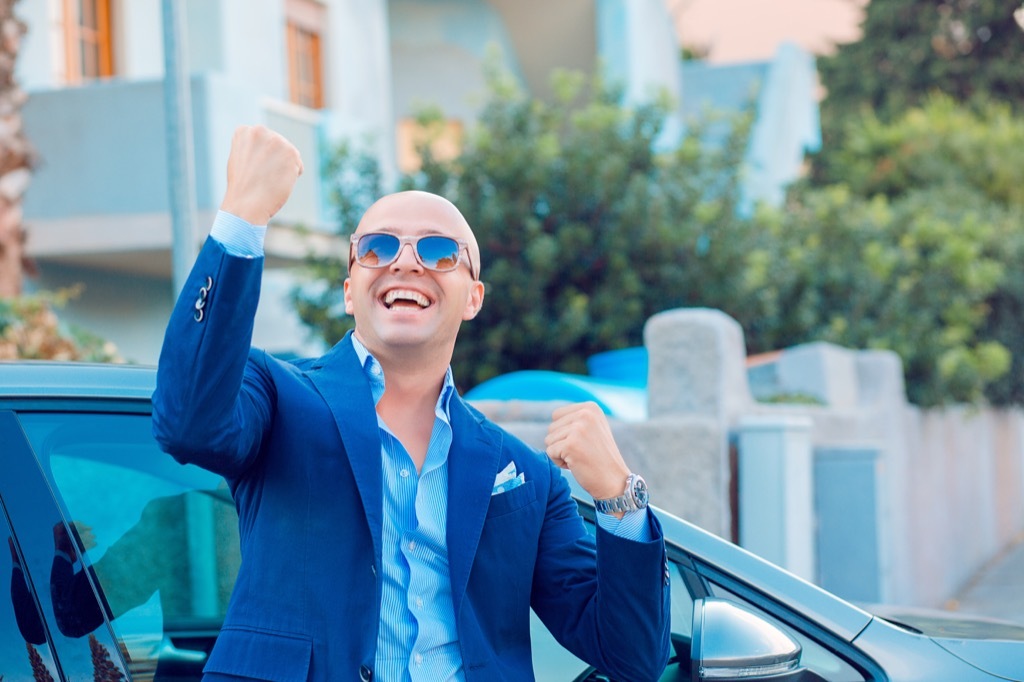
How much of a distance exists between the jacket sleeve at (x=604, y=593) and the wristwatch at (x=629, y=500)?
0.04 metres

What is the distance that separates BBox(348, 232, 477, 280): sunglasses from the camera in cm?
213

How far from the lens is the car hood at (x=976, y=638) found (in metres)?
2.75

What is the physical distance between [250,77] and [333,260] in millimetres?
2681

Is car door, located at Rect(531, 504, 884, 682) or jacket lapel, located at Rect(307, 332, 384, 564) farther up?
jacket lapel, located at Rect(307, 332, 384, 564)

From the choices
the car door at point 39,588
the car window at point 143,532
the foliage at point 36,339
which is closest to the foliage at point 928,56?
the foliage at point 36,339

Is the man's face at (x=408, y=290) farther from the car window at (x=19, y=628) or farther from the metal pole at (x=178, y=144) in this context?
the metal pole at (x=178, y=144)

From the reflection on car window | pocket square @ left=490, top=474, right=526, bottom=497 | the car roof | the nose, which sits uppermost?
the nose

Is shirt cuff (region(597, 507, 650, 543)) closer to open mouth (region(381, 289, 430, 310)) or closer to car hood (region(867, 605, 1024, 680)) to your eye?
open mouth (region(381, 289, 430, 310))

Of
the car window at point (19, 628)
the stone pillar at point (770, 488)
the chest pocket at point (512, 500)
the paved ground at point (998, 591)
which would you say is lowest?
the paved ground at point (998, 591)

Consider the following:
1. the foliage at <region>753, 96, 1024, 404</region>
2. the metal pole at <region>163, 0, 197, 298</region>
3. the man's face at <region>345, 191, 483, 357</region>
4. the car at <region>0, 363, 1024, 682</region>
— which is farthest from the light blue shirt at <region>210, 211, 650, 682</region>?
the foliage at <region>753, 96, 1024, 404</region>

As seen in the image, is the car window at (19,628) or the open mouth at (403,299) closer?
the open mouth at (403,299)

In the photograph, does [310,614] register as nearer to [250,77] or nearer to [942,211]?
[250,77]

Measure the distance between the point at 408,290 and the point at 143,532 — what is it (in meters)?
1.21

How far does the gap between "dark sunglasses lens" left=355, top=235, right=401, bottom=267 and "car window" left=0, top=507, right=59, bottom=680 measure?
81cm
